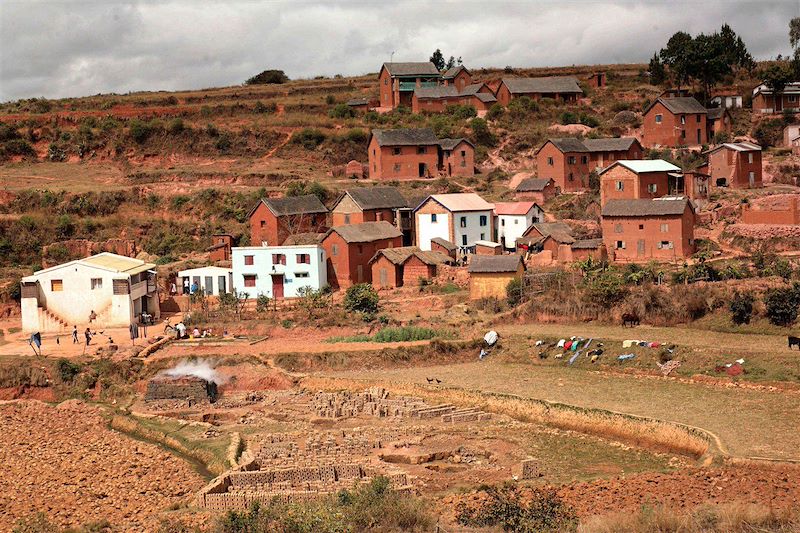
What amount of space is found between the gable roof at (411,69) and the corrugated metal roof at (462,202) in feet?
88.6

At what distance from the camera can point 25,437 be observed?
3281 cm

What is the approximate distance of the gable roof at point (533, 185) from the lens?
57.6 meters

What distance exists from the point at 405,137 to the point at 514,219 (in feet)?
46.0

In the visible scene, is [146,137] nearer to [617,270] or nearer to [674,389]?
[617,270]

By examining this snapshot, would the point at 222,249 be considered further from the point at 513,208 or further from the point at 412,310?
the point at 513,208

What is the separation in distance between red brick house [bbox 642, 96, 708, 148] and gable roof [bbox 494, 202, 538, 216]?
16.1 m

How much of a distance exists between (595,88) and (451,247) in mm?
35553

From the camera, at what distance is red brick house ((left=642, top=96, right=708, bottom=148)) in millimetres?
65625

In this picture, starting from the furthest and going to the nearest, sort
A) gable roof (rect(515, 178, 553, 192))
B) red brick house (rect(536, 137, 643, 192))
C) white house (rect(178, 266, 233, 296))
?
red brick house (rect(536, 137, 643, 192)) < gable roof (rect(515, 178, 553, 192)) < white house (rect(178, 266, 233, 296))

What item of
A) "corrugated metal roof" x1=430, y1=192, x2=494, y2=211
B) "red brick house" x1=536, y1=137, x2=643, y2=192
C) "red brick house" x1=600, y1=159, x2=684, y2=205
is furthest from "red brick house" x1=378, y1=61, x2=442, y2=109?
"red brick house" x1=600, y1=159, x2=684, y2=205

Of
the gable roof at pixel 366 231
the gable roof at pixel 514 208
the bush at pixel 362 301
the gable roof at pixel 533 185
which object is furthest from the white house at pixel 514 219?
the bush at pixel 362 301

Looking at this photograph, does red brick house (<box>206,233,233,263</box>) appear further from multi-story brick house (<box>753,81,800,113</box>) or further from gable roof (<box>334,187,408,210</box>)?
multi-story brick house (<box>753,81,800,113</box>)

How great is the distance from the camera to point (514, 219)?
52.9 m

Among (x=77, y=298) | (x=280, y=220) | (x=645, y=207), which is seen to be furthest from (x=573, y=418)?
(x=280, y=220)
